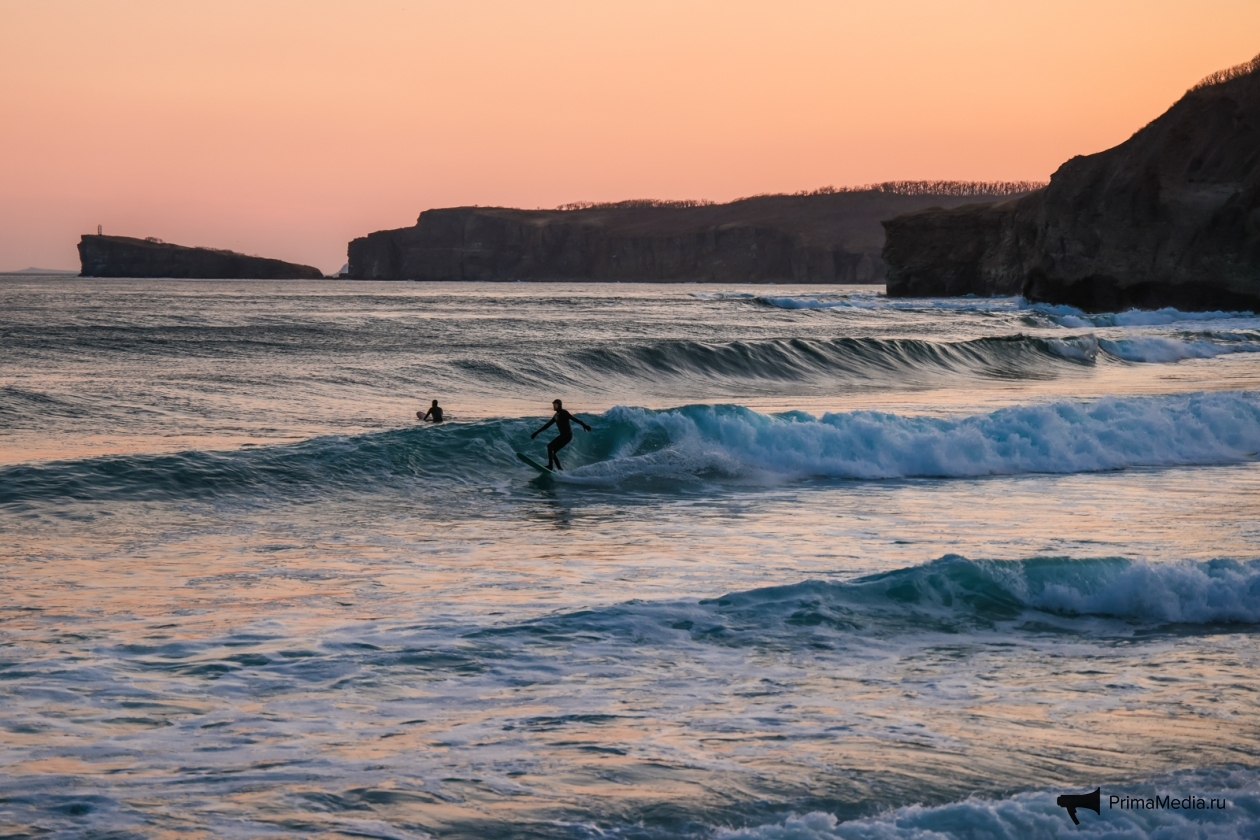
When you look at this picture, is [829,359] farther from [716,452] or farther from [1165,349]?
[716,452]

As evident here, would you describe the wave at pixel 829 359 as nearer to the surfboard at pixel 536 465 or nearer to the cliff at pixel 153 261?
the surfboard at pixel 536 465

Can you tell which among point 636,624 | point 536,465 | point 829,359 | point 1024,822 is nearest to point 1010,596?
A: point 636,624

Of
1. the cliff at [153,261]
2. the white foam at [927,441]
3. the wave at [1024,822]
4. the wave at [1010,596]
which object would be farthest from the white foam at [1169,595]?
the cliff at [153,261]

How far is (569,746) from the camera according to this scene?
5320 mm

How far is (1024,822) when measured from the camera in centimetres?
452

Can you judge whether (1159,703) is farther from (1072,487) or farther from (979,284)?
(979,284)

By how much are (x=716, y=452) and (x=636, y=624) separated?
8.71 m

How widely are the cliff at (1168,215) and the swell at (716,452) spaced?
140 feet

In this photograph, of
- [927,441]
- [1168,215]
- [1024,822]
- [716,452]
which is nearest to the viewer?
[1024,822]

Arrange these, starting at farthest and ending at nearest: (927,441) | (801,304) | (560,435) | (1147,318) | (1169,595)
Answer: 1. (801,304)
2. (1147,318)
3. (927,441)
4. (560,435)
5. (1169,595)

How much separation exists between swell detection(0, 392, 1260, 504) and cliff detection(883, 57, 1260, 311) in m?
42.7

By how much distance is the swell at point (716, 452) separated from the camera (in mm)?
13344

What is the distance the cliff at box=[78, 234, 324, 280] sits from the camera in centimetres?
19438

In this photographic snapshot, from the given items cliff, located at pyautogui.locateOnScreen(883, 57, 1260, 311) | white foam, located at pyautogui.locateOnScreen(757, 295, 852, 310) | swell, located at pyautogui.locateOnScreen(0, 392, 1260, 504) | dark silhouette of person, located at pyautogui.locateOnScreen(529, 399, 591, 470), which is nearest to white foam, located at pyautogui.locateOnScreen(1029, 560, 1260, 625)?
swell, located at pyautogui.locateOnScreen(0, 392, 1260, 504)
